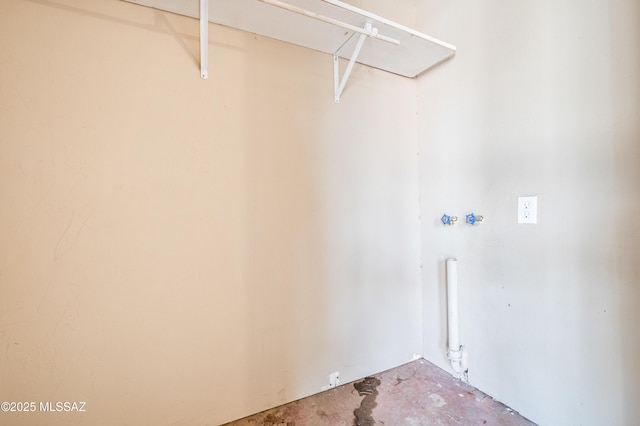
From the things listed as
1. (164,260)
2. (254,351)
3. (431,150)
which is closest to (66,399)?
(164,260)

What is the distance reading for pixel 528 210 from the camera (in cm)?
144

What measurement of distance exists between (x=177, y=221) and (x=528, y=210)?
1.91 metres

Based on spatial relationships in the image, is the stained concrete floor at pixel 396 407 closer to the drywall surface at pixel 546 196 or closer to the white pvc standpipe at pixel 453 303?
the drywall surface at pixel 546 196

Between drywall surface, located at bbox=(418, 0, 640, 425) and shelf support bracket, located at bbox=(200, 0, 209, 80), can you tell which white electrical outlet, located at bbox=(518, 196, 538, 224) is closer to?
drywall surface, located at bbox=(418, 0, 640, 425)

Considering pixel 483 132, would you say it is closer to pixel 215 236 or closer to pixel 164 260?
pixel 215 236

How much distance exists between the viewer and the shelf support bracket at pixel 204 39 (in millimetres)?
1289

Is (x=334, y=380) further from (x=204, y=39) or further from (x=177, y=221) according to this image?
(x=204, y=39)

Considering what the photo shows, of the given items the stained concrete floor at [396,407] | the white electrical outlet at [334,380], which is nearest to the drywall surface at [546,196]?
the stained concrete floor at [396,407]

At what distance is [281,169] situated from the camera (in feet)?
5.38

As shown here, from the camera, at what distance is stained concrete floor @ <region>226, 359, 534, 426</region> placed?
147 cm

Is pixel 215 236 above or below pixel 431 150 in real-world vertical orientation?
below

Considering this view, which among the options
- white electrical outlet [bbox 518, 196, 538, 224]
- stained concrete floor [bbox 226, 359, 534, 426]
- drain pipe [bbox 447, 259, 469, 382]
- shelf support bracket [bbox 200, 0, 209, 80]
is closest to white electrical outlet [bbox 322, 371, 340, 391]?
stained concrete floor [bbox 226, 359, 534, 426]

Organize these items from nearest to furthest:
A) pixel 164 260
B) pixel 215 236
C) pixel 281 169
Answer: pixel 164 260
pixel 215 236
pixel 281 169

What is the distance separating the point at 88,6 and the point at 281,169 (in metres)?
1.19
